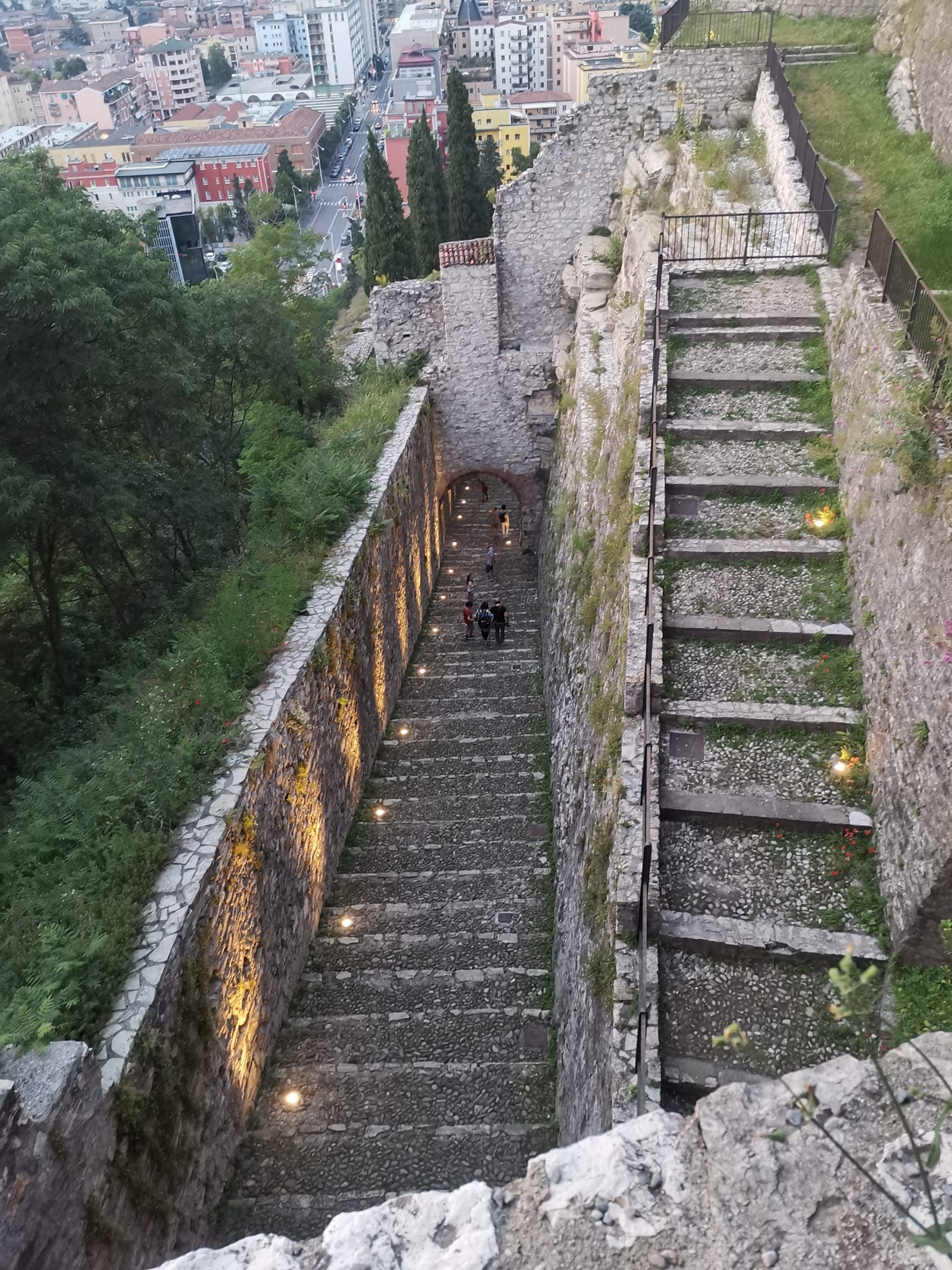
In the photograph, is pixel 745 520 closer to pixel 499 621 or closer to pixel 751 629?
pixel 751 629

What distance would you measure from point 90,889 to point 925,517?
747 cm

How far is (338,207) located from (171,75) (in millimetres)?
59182

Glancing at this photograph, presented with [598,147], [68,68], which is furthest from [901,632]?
[68,68]

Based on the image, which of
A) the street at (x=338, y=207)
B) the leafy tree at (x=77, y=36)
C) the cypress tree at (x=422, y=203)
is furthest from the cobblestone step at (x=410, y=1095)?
the leafy tree at (x=77, y=36)

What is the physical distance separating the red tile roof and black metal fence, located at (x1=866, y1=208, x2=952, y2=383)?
10366 mm

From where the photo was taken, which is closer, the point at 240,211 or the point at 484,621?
the point at 484,621

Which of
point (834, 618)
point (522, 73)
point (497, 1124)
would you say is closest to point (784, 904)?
point (834, 618)

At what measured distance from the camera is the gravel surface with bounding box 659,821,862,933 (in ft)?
20.6

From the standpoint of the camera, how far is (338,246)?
7125cm

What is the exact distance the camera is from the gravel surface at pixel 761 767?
7.02 m

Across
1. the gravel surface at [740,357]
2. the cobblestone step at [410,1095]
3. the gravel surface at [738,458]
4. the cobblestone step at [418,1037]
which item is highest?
Answer: the gravel surface at [740,357]

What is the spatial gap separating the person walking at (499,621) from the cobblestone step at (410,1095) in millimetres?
9644

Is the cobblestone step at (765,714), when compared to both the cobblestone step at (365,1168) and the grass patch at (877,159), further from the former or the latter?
the grass patch at (877,159)

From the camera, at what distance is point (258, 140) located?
86125 mm
